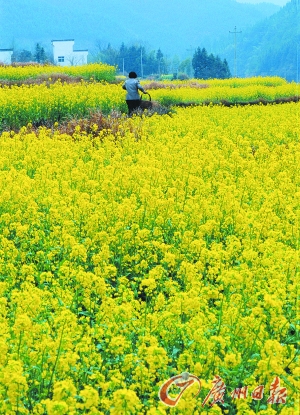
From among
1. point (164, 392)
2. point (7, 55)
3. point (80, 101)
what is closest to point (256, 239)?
point (164, 392)

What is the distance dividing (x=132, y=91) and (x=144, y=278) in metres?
11.4

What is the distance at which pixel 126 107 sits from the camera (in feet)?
57.8

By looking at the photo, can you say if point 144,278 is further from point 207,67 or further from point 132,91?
point 207,67

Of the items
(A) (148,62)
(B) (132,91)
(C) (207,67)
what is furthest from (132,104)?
(A) (148,62)

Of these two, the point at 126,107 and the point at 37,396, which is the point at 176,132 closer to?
the point at 126,107

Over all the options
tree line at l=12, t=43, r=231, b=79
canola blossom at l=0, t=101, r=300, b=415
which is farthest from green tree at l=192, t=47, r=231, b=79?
canola blossom at l=0, t=101, r=300, b=415

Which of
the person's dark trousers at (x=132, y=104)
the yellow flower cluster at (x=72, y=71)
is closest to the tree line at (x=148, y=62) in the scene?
the yellow flower cluster at (x=72, y=71)

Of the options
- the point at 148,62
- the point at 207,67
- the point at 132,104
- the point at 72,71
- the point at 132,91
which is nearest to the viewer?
the point at 132,91

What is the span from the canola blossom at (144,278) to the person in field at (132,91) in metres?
4.68

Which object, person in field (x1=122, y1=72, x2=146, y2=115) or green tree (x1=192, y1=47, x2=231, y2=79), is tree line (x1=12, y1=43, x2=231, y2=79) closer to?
green tree (x1=192, y1=47, x2=231, y2=79)

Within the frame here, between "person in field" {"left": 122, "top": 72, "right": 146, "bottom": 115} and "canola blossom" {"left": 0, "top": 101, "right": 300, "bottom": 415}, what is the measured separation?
4683 millimetres

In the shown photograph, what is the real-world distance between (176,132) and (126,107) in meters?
5.29

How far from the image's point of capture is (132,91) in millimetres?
16000

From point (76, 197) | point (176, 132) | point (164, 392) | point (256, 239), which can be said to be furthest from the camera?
point (176, 132)
